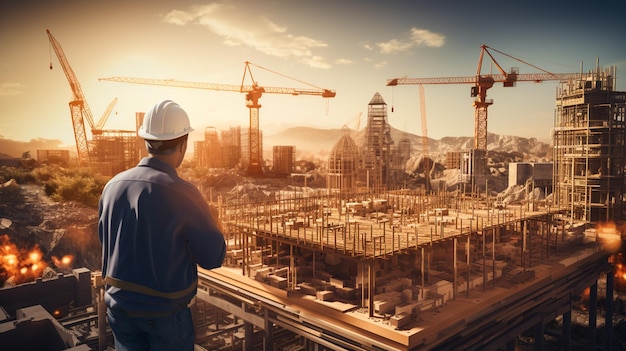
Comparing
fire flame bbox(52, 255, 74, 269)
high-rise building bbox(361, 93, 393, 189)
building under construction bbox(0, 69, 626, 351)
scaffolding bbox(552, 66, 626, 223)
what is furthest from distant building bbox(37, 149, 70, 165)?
scaffolding bbox(552, 66, 626, 223)

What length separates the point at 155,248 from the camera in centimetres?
416

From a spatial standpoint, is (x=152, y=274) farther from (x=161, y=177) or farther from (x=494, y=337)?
(x=494, y=337)

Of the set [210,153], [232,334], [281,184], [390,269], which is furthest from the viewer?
[210,153]

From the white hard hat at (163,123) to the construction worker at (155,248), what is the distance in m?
0.01

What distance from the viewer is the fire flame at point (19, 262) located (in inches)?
1625

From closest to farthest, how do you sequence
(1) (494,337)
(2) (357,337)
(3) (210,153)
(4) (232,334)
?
(2) (357,337) → (1) (494,337) → (4) (232,334) → (3) (210,153)

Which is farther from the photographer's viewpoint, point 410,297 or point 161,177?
point 410,297

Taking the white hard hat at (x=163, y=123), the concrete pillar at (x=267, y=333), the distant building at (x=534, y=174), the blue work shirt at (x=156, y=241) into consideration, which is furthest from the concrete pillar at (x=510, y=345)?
the distant building at (x=534, y=174)

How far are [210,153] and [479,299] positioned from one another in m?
87.9

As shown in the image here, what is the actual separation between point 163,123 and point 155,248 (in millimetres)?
1289

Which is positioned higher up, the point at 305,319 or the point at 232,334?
the point at 305,319

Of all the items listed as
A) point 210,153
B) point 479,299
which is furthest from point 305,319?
point 210,153

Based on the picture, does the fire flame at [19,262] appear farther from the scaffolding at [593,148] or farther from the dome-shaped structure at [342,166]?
the scaffolding at [593,148]

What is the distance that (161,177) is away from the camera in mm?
4270
